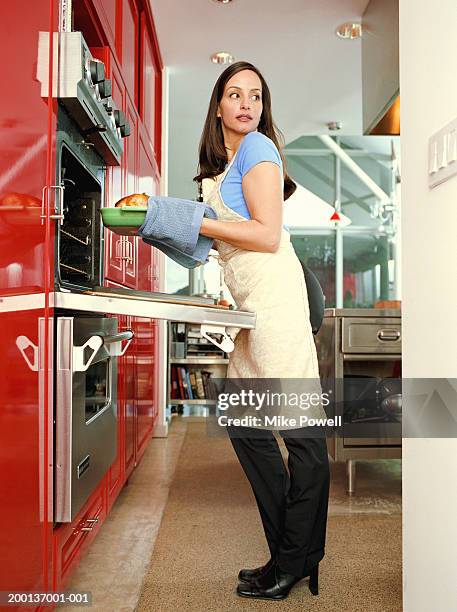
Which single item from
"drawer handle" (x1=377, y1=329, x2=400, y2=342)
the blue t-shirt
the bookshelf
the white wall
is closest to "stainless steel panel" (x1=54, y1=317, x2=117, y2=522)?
the blue t-shirt

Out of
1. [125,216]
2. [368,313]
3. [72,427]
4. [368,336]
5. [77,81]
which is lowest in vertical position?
[72,427]

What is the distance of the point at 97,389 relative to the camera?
178cm

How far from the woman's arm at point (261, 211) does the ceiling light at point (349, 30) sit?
9.08 ft

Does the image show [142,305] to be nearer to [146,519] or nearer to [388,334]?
[146,519]

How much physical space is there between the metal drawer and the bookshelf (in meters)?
2.62

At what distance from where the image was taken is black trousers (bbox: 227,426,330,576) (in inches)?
65.9

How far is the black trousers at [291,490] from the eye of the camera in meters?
1.67

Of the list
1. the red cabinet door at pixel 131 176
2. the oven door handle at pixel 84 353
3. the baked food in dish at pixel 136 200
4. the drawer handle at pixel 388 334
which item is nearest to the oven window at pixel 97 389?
the oven door handle at pixel 84 353

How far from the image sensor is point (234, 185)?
1.69 m

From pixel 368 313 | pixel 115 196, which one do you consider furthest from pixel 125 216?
pixel 368 313

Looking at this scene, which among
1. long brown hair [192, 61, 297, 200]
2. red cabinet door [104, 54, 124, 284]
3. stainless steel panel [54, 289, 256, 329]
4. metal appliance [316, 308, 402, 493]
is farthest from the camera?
metal appliance [316, 308, 402, 493]

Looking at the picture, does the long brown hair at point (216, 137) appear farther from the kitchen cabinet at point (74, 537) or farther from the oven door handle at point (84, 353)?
the kitchen cabinet at point (74, 537)

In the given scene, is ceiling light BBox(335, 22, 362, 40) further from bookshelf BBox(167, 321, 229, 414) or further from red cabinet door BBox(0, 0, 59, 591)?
red cabinet door BBox(0, 0, 59, 591)

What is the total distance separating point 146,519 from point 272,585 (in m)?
0.85
